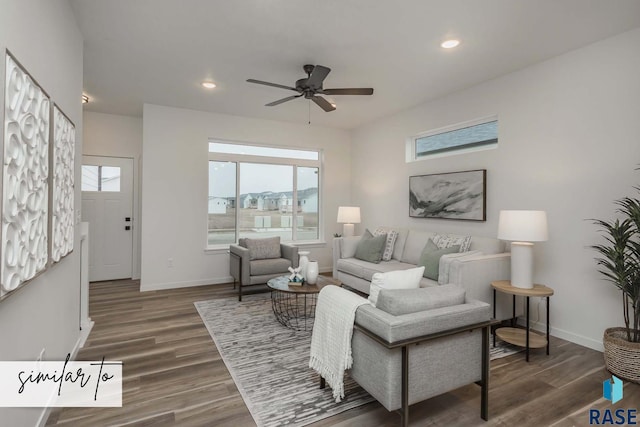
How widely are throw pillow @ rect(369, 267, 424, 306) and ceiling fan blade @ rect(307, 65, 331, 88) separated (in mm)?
1943

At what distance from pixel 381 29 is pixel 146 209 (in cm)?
413

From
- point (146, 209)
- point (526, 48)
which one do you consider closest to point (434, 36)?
point (526, 48)

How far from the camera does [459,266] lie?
3150 millimetres

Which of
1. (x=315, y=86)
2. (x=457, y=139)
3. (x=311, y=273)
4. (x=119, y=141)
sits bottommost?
(x=311, y=273)

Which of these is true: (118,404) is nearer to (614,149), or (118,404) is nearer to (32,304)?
(32,304)

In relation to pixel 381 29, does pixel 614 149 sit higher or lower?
lower

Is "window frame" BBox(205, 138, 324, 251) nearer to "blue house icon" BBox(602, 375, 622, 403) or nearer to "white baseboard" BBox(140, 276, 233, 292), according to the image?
"white baseboard" BBox(140, 276, 233, 292)

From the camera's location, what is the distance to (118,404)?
7.00ft

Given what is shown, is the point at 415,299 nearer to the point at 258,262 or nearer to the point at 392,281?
the point at 392,281

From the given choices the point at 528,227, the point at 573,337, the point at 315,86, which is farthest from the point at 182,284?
the point at 573,337

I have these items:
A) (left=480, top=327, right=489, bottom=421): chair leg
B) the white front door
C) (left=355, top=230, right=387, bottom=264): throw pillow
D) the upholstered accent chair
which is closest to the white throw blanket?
the upholstered accent chair

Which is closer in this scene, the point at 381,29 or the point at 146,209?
the point at 381,29

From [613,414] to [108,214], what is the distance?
6.69m

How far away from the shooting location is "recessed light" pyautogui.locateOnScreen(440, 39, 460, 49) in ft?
9.82
